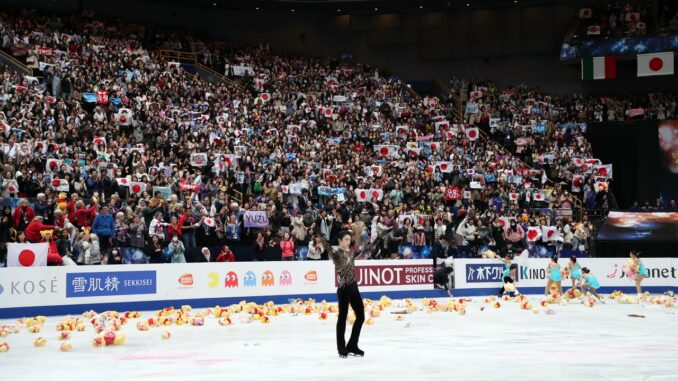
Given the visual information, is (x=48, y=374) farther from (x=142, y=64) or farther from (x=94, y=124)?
(x=142, y=64)

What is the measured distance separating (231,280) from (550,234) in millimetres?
14100

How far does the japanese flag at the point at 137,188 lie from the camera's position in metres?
29.5

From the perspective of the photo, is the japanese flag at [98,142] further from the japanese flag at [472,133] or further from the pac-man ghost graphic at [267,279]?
the japanese flag at [472,133]

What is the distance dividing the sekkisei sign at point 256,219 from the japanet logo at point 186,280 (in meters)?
3.81

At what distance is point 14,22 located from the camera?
4106 cm

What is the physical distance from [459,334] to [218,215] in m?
12.3

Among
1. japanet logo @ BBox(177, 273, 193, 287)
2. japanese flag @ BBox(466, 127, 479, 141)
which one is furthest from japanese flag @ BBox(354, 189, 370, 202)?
japanese flag @ BBox(466, 127, 479, 141)

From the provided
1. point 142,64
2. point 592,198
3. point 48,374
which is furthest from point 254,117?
point 48,374

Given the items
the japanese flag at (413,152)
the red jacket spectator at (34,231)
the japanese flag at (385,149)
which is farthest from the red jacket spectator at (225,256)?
the japanese flag at (413,152)

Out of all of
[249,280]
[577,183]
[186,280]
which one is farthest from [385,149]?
[186,280]

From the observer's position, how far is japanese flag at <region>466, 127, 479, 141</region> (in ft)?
153

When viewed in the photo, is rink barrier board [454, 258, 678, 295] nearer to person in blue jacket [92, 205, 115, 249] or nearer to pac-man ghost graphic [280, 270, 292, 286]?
pac-man ghost graphic [280, 270, 292, 286]

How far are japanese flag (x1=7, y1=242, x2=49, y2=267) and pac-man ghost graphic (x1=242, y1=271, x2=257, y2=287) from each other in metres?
5.84

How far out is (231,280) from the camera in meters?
27.0
